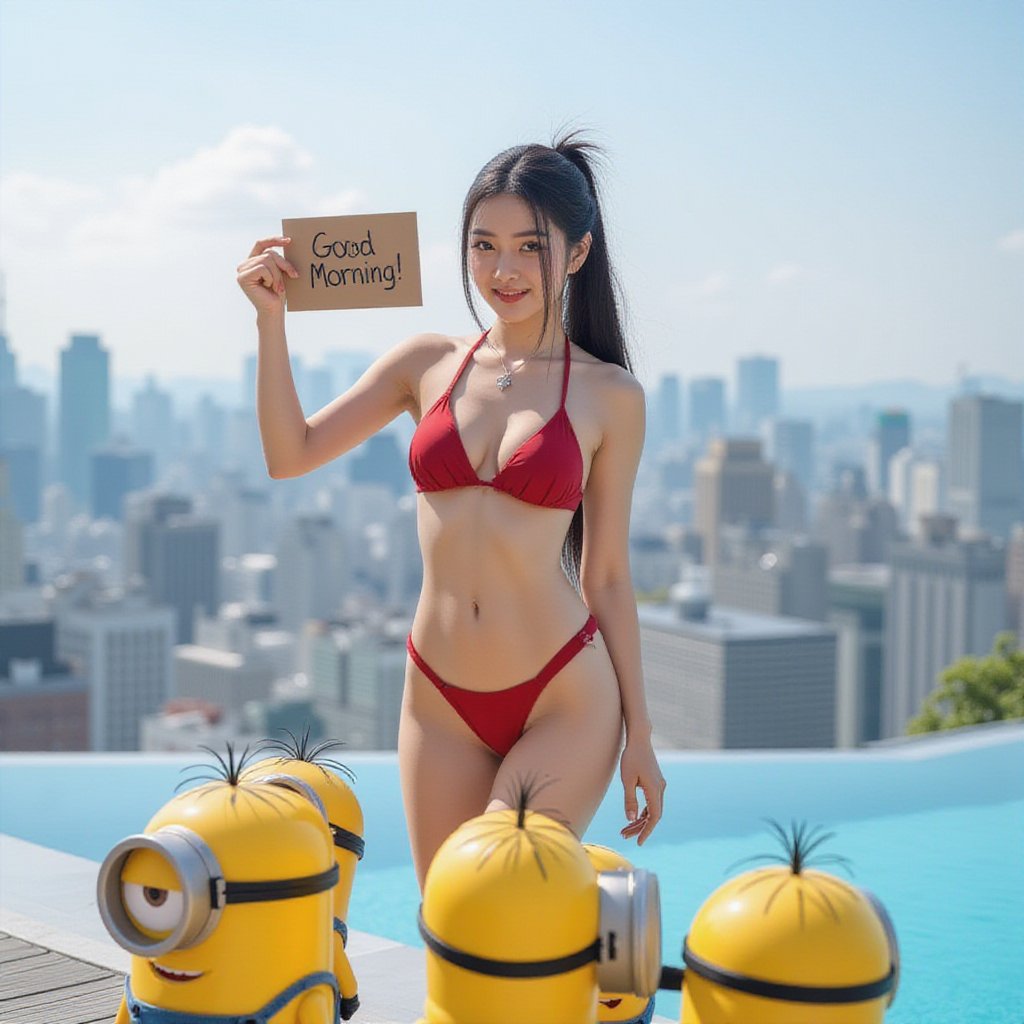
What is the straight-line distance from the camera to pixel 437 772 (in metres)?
2.06

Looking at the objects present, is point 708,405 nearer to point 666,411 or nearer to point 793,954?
point 666,411

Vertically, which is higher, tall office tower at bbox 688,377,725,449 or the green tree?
tall office tower at bbox 688,377,725,449

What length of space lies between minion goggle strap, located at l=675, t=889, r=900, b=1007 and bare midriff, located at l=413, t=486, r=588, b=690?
50 centimetres

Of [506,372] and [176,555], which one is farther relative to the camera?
[176,555]

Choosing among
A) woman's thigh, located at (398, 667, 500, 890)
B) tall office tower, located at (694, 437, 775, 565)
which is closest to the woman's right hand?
woman's thigh, located at (398, 667, 500, 890)

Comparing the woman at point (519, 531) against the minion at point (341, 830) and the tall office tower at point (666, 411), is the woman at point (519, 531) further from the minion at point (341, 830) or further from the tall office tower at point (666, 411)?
the tall office tower at point (666, 411)

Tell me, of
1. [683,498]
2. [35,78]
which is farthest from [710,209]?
[683,498]

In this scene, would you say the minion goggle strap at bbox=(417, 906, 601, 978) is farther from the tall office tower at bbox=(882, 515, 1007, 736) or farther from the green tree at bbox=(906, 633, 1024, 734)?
the tall office tower at bbox=(882, 515, 1007, 736)

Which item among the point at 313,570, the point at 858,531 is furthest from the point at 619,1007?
the point at 313,570

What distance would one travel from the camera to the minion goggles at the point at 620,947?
1624 millimetres

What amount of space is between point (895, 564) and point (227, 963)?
99.7 m

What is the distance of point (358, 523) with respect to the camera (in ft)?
526

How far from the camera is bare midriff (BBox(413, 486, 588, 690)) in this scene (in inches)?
79.8

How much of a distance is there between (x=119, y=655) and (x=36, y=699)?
769 inches
